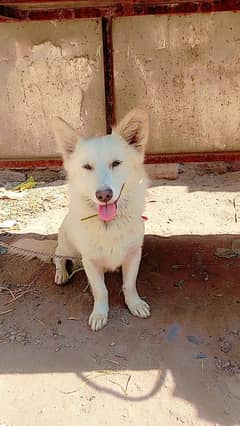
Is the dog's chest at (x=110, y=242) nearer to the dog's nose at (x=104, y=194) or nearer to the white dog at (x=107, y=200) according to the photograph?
the white dog at (x=107, y=200)

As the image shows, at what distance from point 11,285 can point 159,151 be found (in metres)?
1.52

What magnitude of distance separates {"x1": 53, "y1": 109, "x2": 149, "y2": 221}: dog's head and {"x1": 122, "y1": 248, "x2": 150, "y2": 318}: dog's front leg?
425mm

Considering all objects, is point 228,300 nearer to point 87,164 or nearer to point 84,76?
point 87,164

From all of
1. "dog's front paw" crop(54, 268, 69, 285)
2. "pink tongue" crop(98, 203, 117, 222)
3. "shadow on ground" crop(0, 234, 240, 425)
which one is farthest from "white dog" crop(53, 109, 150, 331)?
"dog's front paw" crop(54, 268, 69, 285)

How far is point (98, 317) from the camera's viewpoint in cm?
332

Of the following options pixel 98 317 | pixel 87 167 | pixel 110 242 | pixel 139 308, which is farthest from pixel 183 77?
pixel 98 317

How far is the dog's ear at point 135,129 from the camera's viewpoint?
10.0 feet

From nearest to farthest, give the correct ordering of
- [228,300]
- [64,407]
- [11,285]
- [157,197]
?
[64,407]
[228,300]
[11,285]
[157,197]

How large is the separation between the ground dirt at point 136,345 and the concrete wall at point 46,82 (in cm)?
110

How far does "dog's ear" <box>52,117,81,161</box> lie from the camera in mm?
3123

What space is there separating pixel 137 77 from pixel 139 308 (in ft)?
5.02

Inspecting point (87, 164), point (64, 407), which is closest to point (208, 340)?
point (64, 407)

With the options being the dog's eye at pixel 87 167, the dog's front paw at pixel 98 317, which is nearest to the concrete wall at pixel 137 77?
the dog's eye at pixel 87 167

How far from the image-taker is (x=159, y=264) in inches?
163
